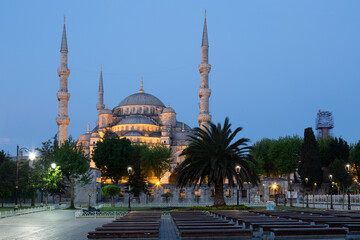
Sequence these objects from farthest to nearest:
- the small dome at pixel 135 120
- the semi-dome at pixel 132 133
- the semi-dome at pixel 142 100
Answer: the semi-dome at pixel 142 100 < the small dome at pixel 135 120 < the semi-dome at pixel 132 133

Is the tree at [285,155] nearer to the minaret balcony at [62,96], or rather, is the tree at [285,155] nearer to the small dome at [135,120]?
the small dome at [135,120]

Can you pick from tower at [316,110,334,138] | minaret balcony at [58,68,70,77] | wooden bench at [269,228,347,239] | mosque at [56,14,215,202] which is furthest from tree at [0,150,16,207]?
tower at [316,110,334,138]

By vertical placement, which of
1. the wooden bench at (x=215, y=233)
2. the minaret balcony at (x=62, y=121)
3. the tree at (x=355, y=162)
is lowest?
the wooden bench at (x=215, y=233)

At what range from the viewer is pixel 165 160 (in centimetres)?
7888

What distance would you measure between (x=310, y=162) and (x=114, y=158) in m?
32.0

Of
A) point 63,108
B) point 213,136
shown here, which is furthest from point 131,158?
point 213,136

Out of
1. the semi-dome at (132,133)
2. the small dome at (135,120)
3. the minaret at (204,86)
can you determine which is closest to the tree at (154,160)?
the minaret at (204,86)

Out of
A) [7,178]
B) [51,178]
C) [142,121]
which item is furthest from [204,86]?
[51,178]

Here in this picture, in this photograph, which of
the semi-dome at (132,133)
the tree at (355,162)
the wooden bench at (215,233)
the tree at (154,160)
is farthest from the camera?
the semi-dome at (132,133)

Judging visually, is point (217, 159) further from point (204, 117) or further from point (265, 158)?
point (265, 158)

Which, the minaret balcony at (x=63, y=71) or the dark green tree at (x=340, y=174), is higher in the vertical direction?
the minaret balcony at (x=63, y=71)

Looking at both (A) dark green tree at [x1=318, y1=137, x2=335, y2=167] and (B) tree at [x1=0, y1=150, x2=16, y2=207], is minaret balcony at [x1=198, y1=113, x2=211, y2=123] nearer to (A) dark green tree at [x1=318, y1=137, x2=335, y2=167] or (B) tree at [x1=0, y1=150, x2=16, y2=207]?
(A) dark green tree at [x1=318, y1=137, x2=335, y2=167]

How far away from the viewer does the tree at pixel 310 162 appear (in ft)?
220

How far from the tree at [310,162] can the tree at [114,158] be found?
28.8 meters
